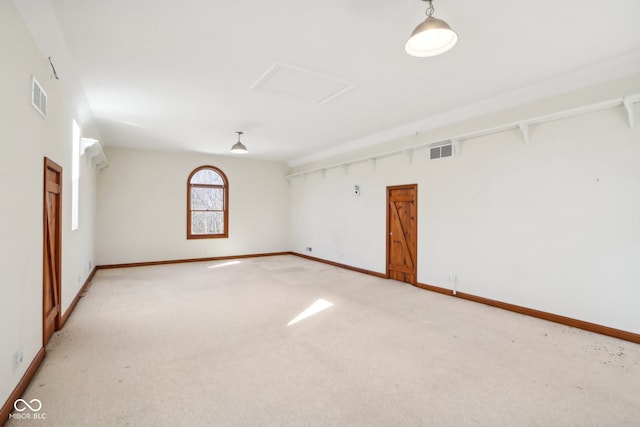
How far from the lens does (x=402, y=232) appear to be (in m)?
5.90

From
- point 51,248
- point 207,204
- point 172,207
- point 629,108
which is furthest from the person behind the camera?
point 207,204

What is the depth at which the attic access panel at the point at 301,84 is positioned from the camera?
3516mm

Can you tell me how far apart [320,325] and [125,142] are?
608 centimetres

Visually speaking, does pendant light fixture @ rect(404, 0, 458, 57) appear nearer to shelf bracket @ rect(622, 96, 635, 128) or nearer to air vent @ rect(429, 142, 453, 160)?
shelf bracket @ rect(622, 96, 635, 128)

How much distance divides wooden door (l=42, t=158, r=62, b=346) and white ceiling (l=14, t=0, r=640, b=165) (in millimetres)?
1123

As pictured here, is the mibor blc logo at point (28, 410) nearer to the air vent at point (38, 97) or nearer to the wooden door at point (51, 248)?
the wooden door at point (51, 248)

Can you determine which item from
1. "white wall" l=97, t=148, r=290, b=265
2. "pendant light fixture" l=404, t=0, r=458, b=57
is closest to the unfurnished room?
"pendant light fixture" l=404, t=0, r=458, b=57

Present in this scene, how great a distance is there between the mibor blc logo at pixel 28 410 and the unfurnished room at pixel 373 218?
0.06 ft

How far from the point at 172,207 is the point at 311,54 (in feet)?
20.7

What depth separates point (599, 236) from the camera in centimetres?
353

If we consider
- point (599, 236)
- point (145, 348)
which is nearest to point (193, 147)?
point (145, 348)

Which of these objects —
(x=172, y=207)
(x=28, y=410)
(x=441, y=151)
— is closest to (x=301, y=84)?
(x=441, y=151)

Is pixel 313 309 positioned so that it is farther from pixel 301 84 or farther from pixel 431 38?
pixel 431 38

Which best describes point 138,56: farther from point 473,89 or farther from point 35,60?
point 473,89
